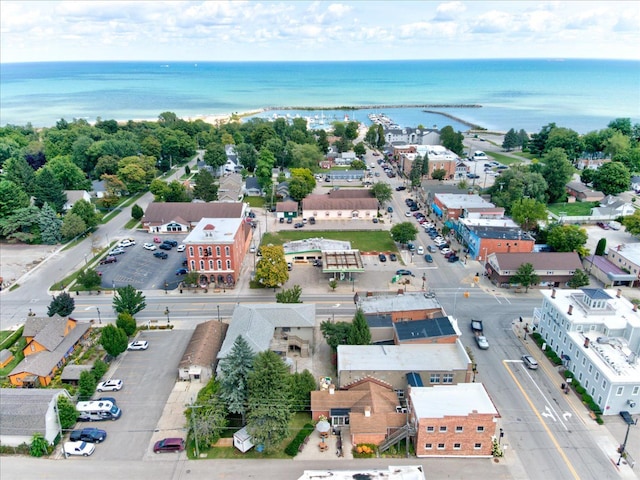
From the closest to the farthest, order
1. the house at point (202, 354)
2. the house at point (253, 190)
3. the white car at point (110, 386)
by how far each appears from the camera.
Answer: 1. the white car at point (110, 386)
2. the house at point (202, 354)
3. the house at point (253, 190)

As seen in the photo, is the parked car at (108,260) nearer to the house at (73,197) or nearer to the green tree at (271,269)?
the house at (73,197)

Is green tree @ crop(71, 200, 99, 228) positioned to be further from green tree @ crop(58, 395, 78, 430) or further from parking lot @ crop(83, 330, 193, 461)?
Answer: green tree @ crop(58, 395, 78, 430)

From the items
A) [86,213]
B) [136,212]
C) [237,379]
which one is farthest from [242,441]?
[136,212]

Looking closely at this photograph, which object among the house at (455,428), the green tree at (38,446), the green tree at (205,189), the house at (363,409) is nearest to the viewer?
the house at (455,428)

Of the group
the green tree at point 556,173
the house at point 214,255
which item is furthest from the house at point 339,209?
the green tree at point 556,173

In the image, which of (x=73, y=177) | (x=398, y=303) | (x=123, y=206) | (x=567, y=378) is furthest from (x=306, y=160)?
(x=567, y=378)

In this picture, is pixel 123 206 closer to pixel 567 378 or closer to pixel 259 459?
pixel 259 459

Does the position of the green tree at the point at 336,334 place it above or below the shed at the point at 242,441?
above

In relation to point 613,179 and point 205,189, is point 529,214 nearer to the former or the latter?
point 613,179

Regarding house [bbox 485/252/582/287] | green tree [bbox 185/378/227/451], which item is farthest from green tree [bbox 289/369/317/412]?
house [bbox 485/252/582/287]
